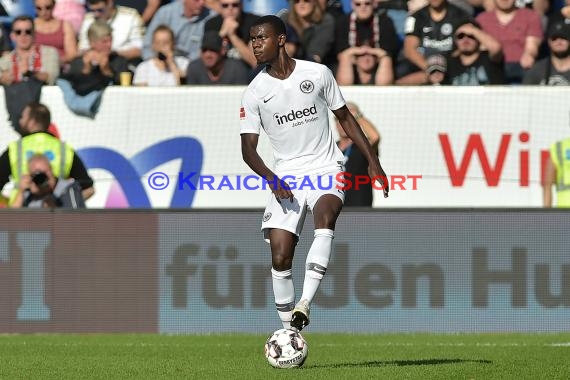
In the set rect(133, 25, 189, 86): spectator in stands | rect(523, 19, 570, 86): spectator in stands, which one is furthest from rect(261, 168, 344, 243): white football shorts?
rect(133, 25, 189, 86): spectator in stands

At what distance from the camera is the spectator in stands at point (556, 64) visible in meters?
15.1

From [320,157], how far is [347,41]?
7441 millimetres

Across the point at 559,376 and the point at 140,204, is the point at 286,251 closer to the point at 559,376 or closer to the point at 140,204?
the point at 559,376

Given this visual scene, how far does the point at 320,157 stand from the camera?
27.3 feet

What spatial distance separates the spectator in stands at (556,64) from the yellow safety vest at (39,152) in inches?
226

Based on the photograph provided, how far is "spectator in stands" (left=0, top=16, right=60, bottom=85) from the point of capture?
15.8m

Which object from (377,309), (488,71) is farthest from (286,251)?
(488,71)

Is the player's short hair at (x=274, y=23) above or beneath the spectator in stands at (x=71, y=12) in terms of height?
beneath

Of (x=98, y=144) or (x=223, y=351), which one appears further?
(x=98, y=144)

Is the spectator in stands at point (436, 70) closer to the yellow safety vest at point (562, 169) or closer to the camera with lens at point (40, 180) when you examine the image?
the yellow safety vest at point (562, 169)

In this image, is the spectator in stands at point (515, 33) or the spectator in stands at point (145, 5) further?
the spectator in stands at point (145, 5)

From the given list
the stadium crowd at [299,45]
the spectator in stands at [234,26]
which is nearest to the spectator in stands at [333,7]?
the stadium crowd at [299,45]

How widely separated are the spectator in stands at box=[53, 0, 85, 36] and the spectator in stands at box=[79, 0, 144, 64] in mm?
81

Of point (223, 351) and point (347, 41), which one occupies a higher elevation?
point (347, 41)
